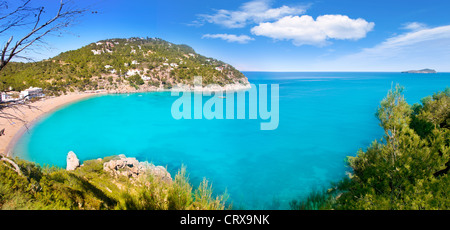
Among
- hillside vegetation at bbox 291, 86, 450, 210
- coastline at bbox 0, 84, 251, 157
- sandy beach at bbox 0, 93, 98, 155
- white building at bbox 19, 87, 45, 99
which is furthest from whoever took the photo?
coastline at bbox 0, 84, 251, 157

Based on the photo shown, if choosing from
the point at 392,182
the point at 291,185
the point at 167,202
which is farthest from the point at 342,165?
the point at 167,202

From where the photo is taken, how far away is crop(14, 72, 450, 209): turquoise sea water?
16.2 meters

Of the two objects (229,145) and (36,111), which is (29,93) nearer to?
(229,145)

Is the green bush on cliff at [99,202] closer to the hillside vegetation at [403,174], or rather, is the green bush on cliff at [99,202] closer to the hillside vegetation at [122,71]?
the hillside vegetation at [403,174]

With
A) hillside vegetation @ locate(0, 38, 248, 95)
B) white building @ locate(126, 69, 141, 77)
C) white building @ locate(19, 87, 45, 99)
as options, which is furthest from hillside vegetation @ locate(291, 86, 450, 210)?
white building @ locate(126, 69, 141, 77)

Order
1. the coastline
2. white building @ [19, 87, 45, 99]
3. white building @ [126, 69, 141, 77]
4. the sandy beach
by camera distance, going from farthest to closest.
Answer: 1. white building @ [126, 69, 141, 77]
2. the coastline
3. the sandy beach
4. white building @ [19, 87, 45, 99]

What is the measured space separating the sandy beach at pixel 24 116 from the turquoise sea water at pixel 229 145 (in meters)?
0.99

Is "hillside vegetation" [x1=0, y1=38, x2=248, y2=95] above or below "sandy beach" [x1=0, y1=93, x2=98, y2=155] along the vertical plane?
above

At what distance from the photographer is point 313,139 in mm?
26656

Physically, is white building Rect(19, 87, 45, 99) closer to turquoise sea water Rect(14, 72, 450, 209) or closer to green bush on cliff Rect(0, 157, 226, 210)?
green bush on cliff Rect(0, 157, 226, 210)

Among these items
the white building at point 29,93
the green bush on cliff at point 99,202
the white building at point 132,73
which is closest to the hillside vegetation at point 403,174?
the green bush on cliff at point 99,202

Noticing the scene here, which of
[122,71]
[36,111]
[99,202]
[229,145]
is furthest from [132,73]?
[99,202]

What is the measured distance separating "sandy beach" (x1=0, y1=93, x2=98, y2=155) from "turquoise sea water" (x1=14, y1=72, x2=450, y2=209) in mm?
990
